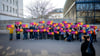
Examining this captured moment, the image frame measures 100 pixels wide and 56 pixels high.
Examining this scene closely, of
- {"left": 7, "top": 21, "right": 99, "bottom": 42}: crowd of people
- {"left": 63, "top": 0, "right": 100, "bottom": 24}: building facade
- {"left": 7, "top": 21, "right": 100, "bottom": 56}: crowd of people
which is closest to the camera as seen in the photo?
{"left": 7, "top": 21, "right": 100, "bottom": 56}: crowd of people

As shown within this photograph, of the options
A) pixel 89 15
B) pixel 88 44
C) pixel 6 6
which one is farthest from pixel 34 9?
pixel 88 44

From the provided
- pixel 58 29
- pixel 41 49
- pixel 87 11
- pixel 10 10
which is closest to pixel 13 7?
pixel 10 10

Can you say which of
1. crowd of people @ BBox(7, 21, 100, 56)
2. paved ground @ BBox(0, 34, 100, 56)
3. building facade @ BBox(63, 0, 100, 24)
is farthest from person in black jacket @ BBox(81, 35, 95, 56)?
building facade @ BBox(63, 0, 100, 24)

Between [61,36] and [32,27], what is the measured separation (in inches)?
129

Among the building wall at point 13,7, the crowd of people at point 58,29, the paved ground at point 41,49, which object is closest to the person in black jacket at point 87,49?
the paved ground at point 41,49

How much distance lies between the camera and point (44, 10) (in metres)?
21.6

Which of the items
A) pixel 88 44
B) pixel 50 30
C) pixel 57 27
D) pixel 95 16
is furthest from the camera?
pixel 95 16

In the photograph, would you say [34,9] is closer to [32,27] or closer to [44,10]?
[44,10]

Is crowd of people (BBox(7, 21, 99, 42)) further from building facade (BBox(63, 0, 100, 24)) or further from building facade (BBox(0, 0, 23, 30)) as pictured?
building facade (BBox(0, 0, 23, 30))

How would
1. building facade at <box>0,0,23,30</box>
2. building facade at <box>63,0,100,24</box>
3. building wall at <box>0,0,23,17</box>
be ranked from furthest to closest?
building wall at <box>0,0,23,17</box> < building facade at <box>0,0,23,30</box> < building facade at <box>63,0,100,24</box>

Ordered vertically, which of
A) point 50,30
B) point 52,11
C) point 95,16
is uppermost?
point 52,11

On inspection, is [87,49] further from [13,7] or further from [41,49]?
[13,7]

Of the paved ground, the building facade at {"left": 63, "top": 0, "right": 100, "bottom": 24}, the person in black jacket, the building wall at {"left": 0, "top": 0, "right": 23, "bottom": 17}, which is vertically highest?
the building wall at {"left": 0, "top": 0, "right": 23, "bottom": 17}

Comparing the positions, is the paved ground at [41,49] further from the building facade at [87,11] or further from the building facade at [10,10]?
the building facade at [10,10]
